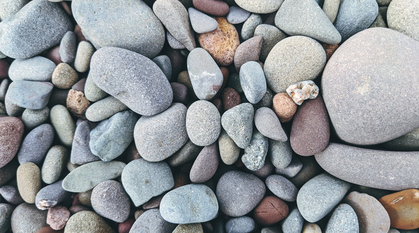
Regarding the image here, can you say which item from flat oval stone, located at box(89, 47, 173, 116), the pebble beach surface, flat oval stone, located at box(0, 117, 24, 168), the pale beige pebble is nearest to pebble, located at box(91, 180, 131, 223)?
→ the pebble beach surface

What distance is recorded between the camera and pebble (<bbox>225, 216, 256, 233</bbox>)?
1.50 metres

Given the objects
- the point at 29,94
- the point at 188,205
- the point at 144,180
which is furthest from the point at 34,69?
the point at 188,205

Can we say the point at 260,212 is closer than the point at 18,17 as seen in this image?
Yes

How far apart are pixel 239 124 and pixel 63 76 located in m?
1.28

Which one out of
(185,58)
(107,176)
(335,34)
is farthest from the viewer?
(185,58)

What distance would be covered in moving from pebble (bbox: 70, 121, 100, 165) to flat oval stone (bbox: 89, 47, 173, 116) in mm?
379

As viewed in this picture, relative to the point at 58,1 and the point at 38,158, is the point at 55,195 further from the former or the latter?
the point at 58,1

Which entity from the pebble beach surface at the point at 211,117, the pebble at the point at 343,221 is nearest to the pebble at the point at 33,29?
the pebble beach surface at the point at 211,117

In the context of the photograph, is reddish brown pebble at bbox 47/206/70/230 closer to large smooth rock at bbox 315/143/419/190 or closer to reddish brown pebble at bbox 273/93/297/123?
reddish brown pebble at bbox 273/93/297/123

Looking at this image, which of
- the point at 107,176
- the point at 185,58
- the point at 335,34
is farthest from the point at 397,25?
the point at 107,176

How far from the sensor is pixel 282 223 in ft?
5.03

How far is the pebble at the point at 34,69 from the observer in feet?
5.55

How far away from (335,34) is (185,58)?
101cm

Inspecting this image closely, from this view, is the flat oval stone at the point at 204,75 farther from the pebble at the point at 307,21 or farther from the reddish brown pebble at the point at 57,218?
the reddish brown pebble at the point at 57,218
